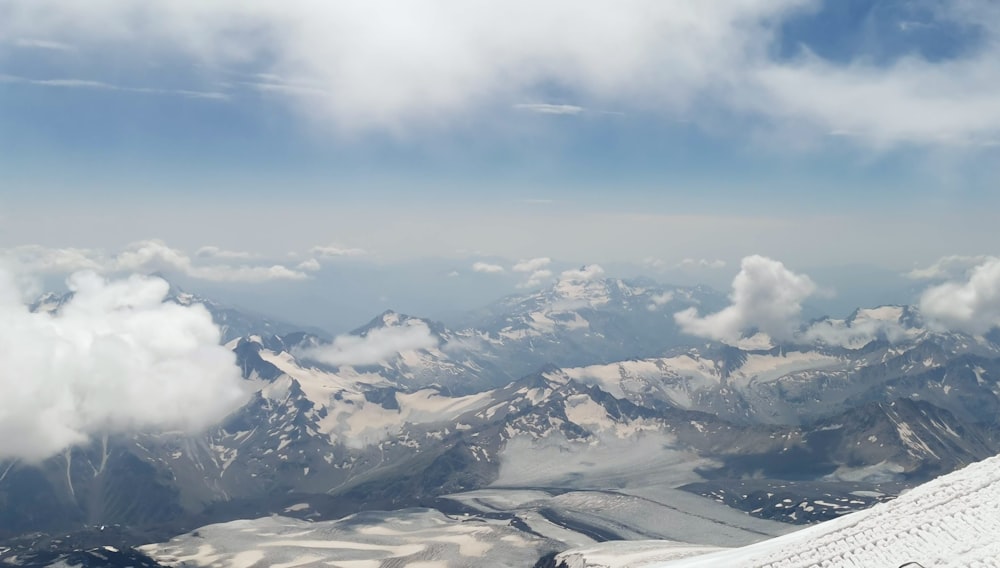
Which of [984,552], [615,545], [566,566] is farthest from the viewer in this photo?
[615,545]

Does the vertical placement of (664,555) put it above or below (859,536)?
below

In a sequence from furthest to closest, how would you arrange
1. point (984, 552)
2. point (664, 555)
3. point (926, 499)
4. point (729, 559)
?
point (664, 555) → point (729, 559) → point (926, 499) → point (984, 552)

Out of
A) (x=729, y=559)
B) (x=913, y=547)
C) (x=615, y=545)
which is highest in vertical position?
(x=913, y=547)

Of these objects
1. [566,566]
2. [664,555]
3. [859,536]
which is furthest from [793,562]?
[566,566]

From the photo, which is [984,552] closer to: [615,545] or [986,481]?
[986,481]

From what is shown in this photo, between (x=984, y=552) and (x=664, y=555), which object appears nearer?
(x=984, y=552)
